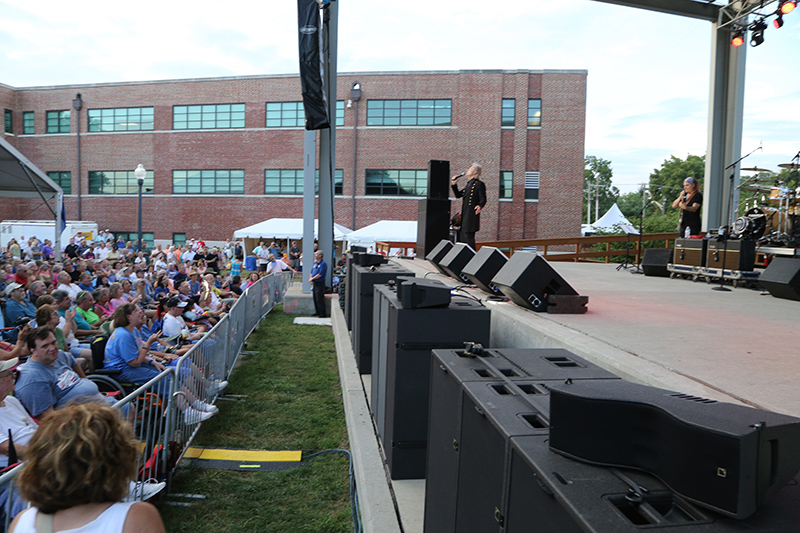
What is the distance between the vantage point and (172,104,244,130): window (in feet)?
121

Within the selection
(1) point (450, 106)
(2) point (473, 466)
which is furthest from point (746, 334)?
(1) point (450, 106)

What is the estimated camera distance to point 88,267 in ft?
50.9

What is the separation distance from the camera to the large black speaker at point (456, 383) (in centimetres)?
253

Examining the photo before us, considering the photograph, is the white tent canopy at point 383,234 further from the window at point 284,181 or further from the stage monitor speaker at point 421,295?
the stage monitor speaker at point 421,295

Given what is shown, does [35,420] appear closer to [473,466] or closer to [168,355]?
[168,355]

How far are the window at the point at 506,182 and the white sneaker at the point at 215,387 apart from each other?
28785 millimetres

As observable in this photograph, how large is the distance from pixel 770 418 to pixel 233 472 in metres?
5.19

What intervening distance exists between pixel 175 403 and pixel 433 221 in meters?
7.78

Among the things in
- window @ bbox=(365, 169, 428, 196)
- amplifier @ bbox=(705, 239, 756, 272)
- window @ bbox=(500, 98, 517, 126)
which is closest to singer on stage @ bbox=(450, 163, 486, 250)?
amplifier @ bbox=(705, 239, 756, 272)

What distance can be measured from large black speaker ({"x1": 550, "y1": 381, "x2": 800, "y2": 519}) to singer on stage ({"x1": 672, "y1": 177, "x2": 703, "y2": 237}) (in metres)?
10.4

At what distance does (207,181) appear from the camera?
3759 cm

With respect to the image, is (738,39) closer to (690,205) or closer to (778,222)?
(778,222)

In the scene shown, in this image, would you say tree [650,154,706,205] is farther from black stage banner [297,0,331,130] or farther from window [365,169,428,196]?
black stage banner [297,0,331,130]

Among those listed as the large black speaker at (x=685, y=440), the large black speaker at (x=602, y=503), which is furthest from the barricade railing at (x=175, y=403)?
the large black speaker at (x=685, y=440)
